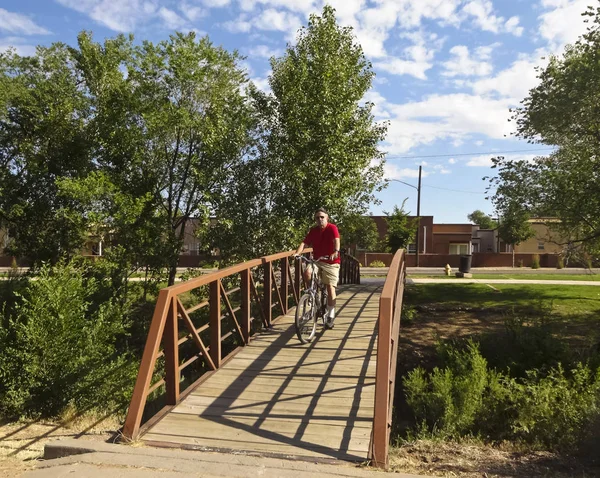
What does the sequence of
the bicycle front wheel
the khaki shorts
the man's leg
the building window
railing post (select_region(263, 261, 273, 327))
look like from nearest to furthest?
the bicycle front wheel < the khaki shorts < the man's leg < railing post (select_region(263, 261, 273, 327)) < the building window

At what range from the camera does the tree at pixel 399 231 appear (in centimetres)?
3817

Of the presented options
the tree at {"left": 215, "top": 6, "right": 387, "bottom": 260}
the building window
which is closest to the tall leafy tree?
the tree at {"left": 215, "top": 6, "right": 387, "bottom": 260}

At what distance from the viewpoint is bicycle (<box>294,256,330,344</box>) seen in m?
6.92

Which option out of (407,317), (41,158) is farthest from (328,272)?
(41,158)

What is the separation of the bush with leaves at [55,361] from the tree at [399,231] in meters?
31.4

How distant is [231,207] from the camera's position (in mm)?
13984

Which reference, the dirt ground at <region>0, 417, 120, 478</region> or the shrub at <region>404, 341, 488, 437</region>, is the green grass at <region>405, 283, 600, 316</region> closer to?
the shrub at <region>404, 341, 488, 437</region>

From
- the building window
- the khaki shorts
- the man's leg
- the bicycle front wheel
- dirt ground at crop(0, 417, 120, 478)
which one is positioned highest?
the building window

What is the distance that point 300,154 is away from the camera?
14.2 m

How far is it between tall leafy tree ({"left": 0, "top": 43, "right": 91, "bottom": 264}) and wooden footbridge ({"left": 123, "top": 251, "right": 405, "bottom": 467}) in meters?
8.82

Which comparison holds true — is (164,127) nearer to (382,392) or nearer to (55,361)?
(55,361)

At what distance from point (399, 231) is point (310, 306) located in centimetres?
3221

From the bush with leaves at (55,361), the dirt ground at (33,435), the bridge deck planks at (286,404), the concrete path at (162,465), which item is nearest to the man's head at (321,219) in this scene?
the bridge deck planks at (286,404)

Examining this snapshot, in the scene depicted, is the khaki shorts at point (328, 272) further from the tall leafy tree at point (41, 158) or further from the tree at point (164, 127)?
the tall leafy tree at point (41, 158)
